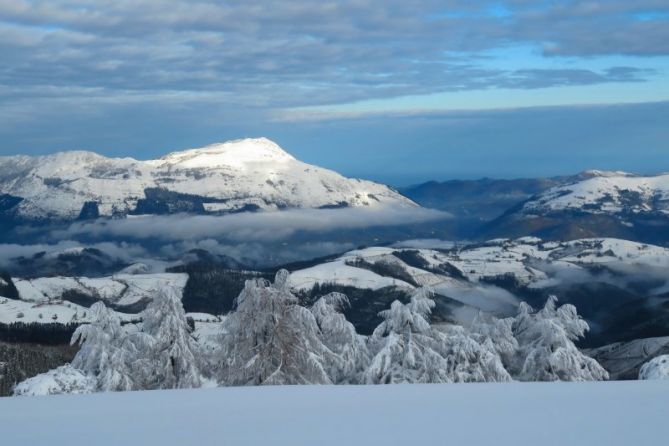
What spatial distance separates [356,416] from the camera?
1277 centimetres

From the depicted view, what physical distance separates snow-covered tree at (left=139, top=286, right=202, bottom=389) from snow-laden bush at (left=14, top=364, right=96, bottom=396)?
3095 millimetres

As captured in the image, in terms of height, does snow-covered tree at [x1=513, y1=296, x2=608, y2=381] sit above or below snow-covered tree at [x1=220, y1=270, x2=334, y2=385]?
below

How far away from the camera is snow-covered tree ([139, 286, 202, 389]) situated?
3291 centimetres

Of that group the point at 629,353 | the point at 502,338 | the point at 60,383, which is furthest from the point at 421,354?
the point at 629,353

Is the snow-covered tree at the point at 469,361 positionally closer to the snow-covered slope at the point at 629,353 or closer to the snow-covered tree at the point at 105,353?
the snow-covered tree at the point at 105,353

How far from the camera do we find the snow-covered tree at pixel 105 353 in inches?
1286

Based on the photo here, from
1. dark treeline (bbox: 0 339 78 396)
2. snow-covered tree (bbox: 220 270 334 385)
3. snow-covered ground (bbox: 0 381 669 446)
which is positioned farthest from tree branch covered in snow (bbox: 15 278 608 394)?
dark treeline (bbox: 0 339 78 396)

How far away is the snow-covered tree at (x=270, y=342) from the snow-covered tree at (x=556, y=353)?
11.9 m

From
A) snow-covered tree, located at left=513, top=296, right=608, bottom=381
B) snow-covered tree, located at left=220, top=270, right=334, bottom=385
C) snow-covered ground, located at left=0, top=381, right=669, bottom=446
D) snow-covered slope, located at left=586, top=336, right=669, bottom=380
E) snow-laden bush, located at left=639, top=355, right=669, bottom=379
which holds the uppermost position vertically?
snow-covered ground, located at left=0, top=381, right=669, bottom=446

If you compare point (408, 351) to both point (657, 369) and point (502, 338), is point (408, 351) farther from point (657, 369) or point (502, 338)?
point (657, 369)

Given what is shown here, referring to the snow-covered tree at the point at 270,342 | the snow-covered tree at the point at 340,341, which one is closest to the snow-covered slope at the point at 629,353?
the snow-covered tree at the point at 340,341

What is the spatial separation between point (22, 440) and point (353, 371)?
24.0 meters

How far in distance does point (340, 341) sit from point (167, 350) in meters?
9.01

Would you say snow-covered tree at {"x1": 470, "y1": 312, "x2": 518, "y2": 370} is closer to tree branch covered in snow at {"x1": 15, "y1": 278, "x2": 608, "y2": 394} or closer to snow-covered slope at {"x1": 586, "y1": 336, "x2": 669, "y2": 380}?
tree branch covered in snow at {"x1": 15, "y1": 278, "x2": 608, "y2": 394}
